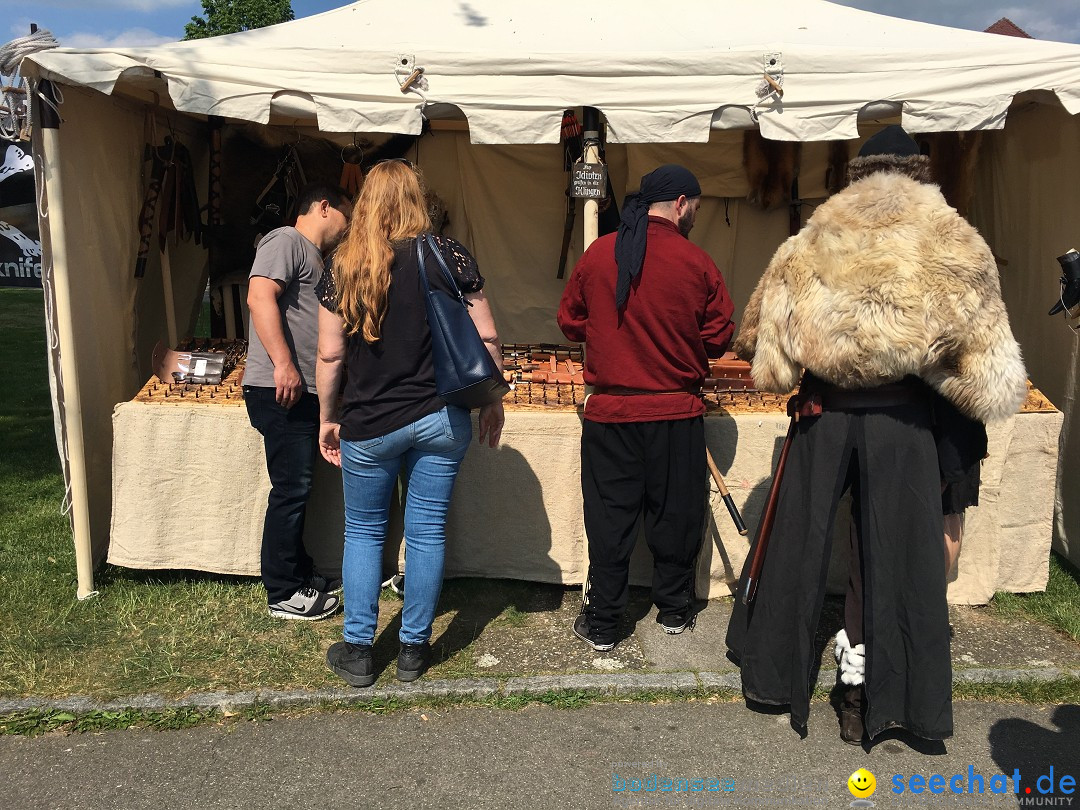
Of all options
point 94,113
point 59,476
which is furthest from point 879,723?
point 59,476

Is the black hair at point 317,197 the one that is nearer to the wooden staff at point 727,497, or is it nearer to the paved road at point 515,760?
the wooden staff at point 727,497

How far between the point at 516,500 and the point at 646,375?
0.95 m

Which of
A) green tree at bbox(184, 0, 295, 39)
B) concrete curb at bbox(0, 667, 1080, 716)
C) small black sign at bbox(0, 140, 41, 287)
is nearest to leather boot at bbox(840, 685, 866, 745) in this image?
concrete curb at bbox(0, 667, 1080, 716)

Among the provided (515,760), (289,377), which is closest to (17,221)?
(289,377)

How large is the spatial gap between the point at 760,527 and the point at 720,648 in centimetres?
70

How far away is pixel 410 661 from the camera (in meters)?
3.05

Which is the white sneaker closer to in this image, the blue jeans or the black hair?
the blue jeans

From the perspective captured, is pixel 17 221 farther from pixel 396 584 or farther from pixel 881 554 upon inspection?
pixel 881 554

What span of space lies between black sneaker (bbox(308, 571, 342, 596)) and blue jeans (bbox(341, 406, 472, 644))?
750mm

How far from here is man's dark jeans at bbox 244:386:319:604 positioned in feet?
11.1

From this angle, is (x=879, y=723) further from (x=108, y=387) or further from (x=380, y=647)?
(x=108, y=387)

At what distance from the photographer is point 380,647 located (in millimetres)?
3320

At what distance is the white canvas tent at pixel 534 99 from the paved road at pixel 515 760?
132 cm

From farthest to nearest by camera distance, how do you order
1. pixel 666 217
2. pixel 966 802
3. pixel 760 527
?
pixel 666 217 → pixel 760 527 → pixel 966 802
